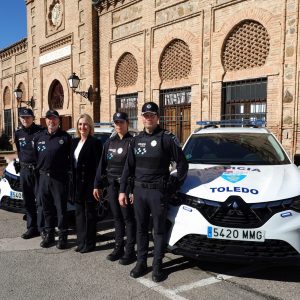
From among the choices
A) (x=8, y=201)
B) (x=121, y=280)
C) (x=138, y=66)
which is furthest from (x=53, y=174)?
(x=138, y=66)

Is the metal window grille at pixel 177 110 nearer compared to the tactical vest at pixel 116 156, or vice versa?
the tactical vest at pixel 116 156

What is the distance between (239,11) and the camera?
34.1ft

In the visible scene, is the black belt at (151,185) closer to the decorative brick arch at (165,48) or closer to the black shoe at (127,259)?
the black shoe at (127,259)

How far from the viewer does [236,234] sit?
3.38 metres

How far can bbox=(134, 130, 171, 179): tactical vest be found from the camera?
3.65m

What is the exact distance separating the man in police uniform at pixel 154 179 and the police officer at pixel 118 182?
36 centimetres

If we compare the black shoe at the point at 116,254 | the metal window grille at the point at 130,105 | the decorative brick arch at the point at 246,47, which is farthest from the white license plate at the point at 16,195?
the metal window grille at the point at 130,105

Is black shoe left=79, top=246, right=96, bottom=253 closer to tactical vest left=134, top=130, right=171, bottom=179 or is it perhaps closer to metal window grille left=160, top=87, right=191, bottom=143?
tactical vest left=134, top=130, right=171, bottom=179

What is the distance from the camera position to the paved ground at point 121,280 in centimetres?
337

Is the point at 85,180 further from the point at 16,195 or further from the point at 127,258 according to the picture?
the point at 16,195

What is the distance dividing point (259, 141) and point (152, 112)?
216 cm

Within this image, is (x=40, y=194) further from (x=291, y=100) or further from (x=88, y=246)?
(x=291, y=100)

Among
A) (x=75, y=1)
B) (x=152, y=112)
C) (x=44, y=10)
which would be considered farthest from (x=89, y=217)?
(x=44, y=10)

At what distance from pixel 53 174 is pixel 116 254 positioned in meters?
1.31
